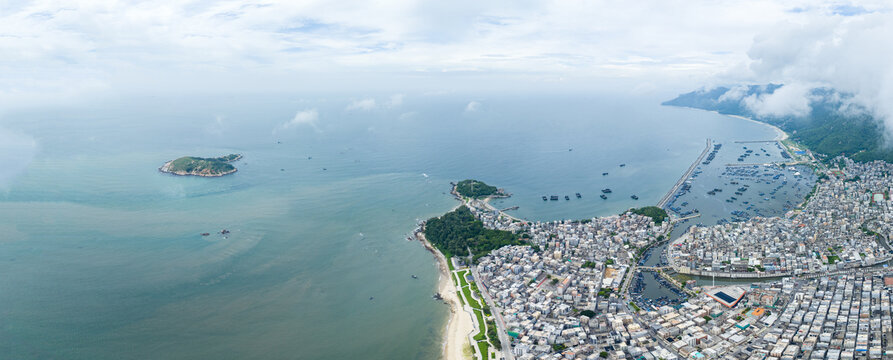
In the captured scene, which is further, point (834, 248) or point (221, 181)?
point (221, 181)

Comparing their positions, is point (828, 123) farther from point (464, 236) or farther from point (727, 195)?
point (464, 236)

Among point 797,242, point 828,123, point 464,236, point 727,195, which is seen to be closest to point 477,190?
point 464,236

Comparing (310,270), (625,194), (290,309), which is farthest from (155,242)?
(625,194)

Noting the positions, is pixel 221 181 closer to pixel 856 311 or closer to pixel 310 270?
pixel 310 270

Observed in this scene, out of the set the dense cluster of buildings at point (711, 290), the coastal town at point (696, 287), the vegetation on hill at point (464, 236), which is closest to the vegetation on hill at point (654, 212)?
the coastal town at point (696, 287)

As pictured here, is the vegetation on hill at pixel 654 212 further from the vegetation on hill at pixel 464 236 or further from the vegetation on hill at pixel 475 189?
the vegetation on hill at pixel 475 189

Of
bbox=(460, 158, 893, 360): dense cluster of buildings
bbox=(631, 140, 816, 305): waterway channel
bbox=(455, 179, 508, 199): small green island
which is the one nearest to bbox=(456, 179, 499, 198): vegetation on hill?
bbox=(455, 179, 508, 199): small green island
